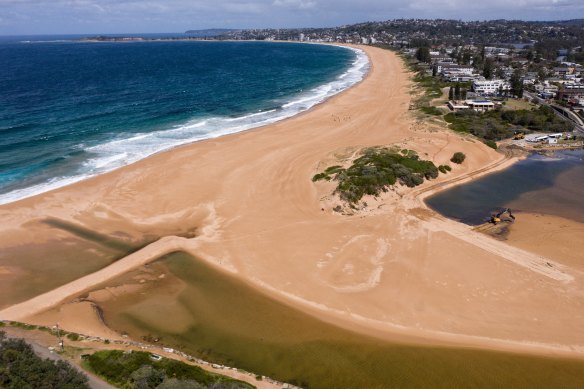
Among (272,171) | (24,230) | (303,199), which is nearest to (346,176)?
(303,199)

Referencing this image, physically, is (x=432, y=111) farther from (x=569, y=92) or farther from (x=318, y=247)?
(x=318, y=247)

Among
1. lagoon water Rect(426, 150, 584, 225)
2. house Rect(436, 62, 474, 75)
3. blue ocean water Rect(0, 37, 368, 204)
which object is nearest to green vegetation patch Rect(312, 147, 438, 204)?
lagoon water Rect(426, 150, 584, 225)

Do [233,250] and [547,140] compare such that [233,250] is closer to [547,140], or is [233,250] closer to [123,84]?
[547,140]

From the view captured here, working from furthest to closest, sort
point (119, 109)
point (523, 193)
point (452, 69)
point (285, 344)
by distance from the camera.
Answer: point (452, 69) → point (119, 109) → point (523, 193) → point (285, 344)

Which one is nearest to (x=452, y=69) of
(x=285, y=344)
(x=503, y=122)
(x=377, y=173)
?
(x=503, y=122)

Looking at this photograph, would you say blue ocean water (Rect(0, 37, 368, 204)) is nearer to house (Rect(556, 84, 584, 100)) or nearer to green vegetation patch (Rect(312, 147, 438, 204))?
green vegetation patch (Rect(312, 147, 438, 204))

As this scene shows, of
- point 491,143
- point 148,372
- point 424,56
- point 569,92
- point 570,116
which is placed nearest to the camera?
point 148,372

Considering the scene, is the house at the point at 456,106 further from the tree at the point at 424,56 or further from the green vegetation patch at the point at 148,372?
the tree at the point at 424,56
